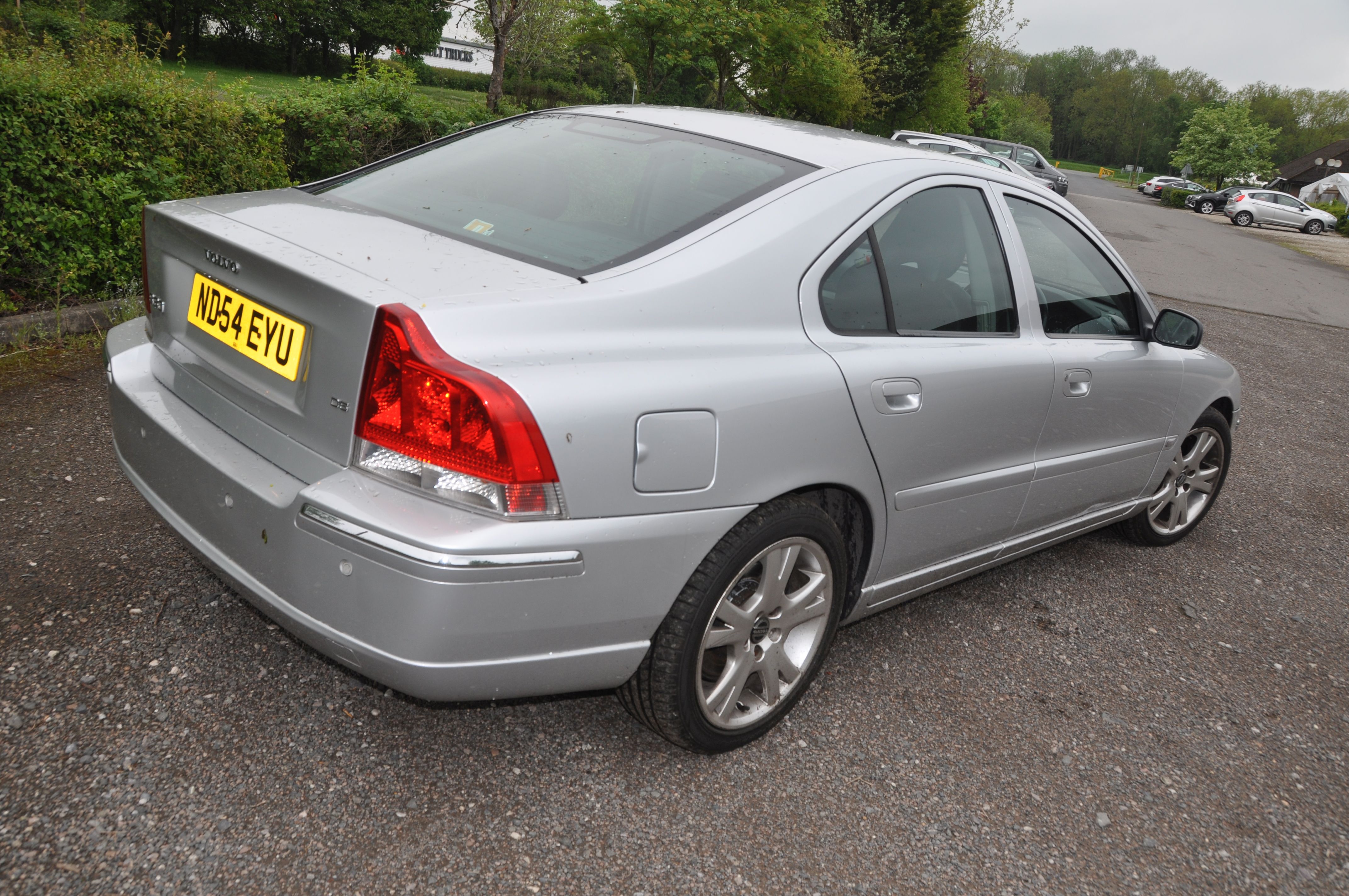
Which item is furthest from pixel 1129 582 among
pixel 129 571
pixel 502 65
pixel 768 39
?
pixel 768 39

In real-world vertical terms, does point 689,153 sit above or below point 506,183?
above

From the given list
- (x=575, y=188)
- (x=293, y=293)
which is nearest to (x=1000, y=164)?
(x=575, y=188)

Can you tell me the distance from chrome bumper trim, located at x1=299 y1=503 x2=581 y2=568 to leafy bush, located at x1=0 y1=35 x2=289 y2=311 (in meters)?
4.31

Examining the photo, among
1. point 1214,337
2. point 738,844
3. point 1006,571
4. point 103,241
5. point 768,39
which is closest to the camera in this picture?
point 738,844

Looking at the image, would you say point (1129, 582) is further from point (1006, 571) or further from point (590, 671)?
point (590, 671)

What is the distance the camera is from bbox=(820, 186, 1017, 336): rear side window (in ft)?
8.50

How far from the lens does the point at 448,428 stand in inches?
75.7

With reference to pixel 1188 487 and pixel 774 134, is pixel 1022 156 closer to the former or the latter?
pixel 1188 487

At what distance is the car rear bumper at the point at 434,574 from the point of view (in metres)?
1.91

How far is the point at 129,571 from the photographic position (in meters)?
3.10

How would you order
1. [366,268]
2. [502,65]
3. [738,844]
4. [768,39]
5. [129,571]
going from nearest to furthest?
[366,268] < [738,844] < [129,571] < [502,65] < [768,39]

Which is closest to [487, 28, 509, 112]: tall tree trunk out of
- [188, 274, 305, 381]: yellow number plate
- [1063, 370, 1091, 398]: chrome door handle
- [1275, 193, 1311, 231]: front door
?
[1063, 370, 1091, 398]: chrome door handle

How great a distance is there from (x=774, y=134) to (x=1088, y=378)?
1.39 metres

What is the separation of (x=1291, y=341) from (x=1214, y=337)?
1242mm
